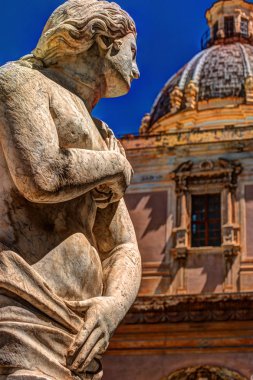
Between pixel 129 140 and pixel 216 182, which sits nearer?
pixel 216 182

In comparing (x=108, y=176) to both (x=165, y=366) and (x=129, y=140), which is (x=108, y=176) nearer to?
(x=165, y=366)

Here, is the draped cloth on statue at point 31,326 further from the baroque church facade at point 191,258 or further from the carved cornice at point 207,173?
the carved cornice at point 207,173

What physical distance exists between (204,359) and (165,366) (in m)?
0.89

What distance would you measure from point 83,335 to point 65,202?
510 millimetres

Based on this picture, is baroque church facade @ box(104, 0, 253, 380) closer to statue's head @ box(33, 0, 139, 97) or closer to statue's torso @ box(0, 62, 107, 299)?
statue's head @ box(33, 0, 139, 97)

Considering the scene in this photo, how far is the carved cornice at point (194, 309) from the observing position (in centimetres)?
1875

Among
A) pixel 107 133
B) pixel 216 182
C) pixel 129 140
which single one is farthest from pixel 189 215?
pixel 107 133

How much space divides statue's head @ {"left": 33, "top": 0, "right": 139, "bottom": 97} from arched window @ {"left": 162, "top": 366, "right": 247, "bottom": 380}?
1571cm

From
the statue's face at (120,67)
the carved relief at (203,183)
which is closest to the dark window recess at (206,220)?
the carved relief at (203,183)

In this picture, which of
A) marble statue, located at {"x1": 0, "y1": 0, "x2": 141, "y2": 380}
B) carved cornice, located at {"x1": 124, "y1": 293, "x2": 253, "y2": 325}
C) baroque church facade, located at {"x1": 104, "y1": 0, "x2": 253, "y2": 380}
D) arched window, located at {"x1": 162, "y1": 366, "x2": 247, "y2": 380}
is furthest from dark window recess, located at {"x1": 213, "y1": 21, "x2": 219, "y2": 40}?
marble statue, located at {"x1": 0, "y1": 0, "x2": 141, "y2": 380}

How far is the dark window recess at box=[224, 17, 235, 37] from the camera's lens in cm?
3822

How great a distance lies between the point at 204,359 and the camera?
733 inches

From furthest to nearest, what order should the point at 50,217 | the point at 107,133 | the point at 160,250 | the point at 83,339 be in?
the point at 160,250 < the point at 107,133 < the point at 50,217 < the point at 83,339

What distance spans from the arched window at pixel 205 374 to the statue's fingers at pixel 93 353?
16.0 m
